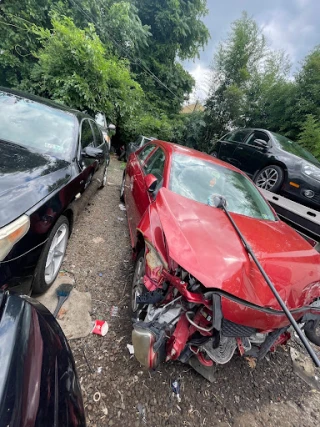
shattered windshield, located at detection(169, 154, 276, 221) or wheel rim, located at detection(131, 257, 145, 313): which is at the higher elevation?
shattered windshield, located at detection(169, 154, 276, 221)

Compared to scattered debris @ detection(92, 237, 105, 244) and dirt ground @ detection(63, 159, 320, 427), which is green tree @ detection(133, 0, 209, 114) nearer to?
scattered debris @ detection(92, 237, 105, 244)

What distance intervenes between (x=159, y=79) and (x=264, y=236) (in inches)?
558

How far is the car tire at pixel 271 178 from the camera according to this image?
4367mm

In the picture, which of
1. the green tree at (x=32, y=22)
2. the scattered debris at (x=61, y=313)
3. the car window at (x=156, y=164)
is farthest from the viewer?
the green tree at (x=32, y=22)

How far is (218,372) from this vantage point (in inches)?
71.2

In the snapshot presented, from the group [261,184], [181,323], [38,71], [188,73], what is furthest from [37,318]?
[188,73]

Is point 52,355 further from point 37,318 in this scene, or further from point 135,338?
point 135,338

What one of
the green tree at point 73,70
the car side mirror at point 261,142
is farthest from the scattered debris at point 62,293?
the green tree at point 73,70

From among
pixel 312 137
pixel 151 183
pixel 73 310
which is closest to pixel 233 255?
pixel 151 183

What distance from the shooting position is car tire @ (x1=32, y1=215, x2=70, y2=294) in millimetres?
1741

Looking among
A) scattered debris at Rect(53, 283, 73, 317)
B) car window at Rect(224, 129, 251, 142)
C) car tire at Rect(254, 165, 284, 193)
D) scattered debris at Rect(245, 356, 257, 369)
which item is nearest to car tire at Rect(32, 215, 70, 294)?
scattered debris at Rect(53, 283, 73, 317)

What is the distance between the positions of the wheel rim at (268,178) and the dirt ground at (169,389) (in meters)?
3.26

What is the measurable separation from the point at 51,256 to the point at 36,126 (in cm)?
141

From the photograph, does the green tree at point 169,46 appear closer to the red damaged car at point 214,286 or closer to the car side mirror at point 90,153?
the car side mirror at point 90,153
